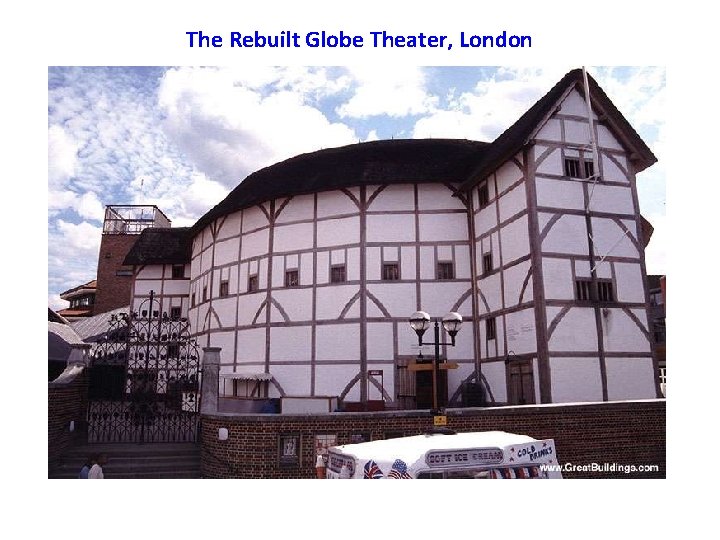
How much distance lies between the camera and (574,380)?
13711mm

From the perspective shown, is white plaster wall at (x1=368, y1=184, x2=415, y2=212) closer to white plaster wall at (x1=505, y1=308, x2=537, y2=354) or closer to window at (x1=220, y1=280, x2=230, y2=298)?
white plaster wall at (x1=505, y1=308, x2=537, y2=354)

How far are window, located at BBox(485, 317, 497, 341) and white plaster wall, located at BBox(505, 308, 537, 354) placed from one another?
2.94 ft

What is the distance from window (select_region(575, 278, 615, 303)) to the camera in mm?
14492

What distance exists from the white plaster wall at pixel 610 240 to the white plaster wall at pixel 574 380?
10.3 feet

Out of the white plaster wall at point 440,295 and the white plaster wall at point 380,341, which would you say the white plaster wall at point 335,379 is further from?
the white plaster wall at point 440,295

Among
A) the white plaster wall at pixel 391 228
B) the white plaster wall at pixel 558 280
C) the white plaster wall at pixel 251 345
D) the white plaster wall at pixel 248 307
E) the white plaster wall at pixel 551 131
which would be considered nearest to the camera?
the white plaster wall at pixel 558 280

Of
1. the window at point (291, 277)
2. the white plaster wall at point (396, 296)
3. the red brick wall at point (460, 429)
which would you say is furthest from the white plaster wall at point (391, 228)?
the red brick wall at point (460, 429)

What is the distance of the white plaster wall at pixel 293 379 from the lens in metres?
18.0

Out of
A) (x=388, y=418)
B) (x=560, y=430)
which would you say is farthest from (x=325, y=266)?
(x=560, y=430)

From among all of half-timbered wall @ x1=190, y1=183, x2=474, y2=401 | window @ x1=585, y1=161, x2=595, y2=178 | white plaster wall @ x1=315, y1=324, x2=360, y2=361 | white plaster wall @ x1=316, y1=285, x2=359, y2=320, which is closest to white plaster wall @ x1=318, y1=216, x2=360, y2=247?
half-timbered wall @ x1=190, y1=183, x2=474, y2=401

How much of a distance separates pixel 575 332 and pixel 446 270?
5048 millimetres

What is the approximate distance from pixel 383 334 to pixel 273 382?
4.11 metres

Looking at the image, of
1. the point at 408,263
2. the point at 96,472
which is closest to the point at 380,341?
the point at 408,263

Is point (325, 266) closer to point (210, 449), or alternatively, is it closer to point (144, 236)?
point (210, 449)
